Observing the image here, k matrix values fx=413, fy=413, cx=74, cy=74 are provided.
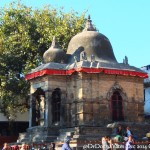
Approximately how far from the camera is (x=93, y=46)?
1117 inches

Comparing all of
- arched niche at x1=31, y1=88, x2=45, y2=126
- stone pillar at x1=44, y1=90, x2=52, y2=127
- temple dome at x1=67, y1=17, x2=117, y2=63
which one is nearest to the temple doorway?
temple dome at x1=67, y1=17, x2=117, y2=63

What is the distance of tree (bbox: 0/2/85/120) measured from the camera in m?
34.8

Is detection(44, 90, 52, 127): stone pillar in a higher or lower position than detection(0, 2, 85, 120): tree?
lower

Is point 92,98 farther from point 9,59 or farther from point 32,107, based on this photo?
point 9,59

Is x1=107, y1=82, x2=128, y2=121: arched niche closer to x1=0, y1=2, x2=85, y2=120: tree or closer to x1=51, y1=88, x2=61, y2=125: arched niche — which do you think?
x1=51, y1=88, x2=61, y2=125: arched niche

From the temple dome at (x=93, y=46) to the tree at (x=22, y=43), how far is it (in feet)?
21.8

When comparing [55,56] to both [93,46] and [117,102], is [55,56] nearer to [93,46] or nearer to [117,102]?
Result: [93,46]

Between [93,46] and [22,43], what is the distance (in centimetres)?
941

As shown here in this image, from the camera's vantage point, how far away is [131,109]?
27656mm

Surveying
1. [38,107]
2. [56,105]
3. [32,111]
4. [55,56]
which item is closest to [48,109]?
[56,105]

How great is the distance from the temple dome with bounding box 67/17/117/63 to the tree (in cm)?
664

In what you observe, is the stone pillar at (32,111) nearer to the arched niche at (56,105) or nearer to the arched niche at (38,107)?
the arched niche at (38,107)

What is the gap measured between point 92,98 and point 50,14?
550 inches

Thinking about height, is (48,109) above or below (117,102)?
below
